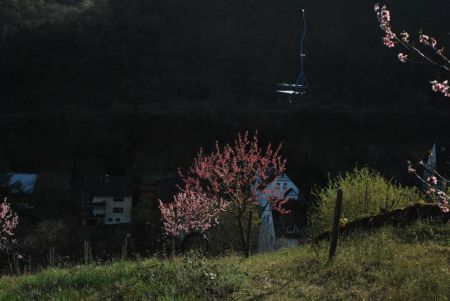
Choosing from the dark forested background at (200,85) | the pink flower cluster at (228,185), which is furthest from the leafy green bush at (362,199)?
the dark forested background at (200,85)

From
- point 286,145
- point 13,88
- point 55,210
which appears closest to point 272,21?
point 286,145

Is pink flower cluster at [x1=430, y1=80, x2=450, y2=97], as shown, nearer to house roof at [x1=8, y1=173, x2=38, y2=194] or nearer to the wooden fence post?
the wooden fence post

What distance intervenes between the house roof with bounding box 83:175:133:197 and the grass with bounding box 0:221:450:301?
29.7m

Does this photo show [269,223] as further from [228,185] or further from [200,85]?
[200,85]

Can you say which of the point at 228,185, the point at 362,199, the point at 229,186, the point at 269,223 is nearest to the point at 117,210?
the point at 269,223

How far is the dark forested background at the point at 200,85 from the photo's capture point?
1863 inches

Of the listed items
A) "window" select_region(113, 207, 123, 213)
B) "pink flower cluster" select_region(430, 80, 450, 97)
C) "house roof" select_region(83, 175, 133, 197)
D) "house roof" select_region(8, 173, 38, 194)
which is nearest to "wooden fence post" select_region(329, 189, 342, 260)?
"pink flower cluster" select_region(430, 80, 450, 97)

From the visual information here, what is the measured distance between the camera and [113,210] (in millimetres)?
36812

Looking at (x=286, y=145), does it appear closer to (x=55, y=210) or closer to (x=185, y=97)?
(x=185, y=97)

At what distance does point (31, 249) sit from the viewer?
83.7 feet

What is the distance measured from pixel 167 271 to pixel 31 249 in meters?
21.6

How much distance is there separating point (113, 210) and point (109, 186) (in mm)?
1968

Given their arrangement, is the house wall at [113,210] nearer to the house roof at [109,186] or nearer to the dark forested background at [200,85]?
the house roof at [109,186]

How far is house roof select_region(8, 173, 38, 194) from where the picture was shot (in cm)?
3612
